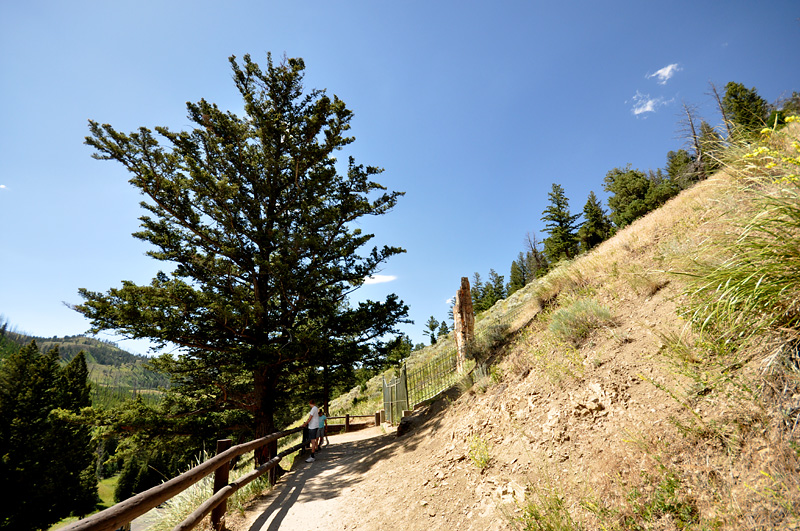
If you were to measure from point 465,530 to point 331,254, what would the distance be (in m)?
10.2

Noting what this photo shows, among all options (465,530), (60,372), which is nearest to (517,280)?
(465,530)

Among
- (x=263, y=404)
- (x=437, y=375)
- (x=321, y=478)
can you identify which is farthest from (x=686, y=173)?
(x=263, y=404)

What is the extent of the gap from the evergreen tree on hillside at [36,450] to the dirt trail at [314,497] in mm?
27091

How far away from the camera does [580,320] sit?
5848mm

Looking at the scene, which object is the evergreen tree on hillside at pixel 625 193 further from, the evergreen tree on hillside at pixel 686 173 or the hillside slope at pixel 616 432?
the hillside slope at pixel 616 432

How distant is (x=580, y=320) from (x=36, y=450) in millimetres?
43646

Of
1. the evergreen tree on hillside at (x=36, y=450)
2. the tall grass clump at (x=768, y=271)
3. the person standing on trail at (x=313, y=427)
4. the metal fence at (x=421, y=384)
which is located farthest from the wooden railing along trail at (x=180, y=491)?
the evergreen tree on hillside at (x=36, y=450)

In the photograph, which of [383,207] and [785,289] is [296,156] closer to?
[383,207]

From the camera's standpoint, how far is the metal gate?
12.4 meters

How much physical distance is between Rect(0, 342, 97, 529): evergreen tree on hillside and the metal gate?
25458 millimetres

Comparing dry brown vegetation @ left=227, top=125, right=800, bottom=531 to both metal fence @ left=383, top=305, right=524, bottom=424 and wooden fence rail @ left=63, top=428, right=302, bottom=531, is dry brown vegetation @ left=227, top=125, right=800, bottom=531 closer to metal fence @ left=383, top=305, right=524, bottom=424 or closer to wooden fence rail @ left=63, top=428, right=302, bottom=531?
wooden fence rail @ left=63, top=428, right=302, bottom=531

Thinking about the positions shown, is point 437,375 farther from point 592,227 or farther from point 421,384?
point 592,227

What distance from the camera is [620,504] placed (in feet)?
9.09

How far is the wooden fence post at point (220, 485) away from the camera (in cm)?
484
